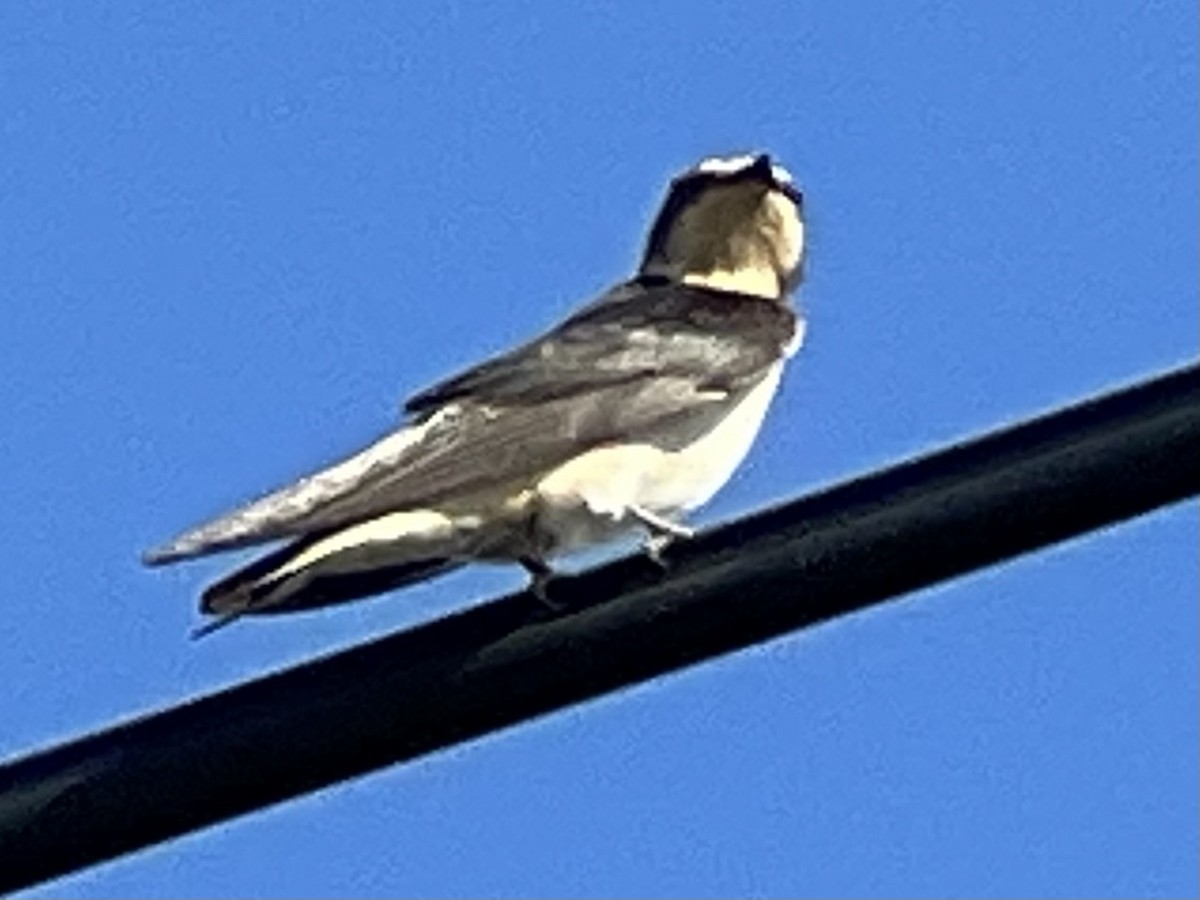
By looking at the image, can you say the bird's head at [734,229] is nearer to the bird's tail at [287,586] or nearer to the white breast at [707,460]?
the white breast at [707,460]

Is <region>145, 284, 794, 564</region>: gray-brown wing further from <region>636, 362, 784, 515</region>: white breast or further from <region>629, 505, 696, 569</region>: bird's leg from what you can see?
<region>629, 505, 696, 569</region>: bird's leg

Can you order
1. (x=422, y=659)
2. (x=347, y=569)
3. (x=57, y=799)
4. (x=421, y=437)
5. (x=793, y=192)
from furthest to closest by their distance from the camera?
(x=793, y=192) < (x=421, y=437) < (x=347, y=569) < (x=422, y=659) < (x=57, y=799)

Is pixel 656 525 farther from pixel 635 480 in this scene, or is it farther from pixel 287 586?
pixel 287 586

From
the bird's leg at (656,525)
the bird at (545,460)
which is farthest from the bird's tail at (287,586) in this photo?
the bird's leg at (656,525)

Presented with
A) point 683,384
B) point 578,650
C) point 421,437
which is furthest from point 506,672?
point 683,384

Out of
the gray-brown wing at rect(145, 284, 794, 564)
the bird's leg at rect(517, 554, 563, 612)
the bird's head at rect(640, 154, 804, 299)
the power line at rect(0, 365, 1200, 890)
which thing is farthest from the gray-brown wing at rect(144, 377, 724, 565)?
the bird's head at rect(640, 154, 804, 299)

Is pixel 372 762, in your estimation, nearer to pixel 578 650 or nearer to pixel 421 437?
pixel 578 650
